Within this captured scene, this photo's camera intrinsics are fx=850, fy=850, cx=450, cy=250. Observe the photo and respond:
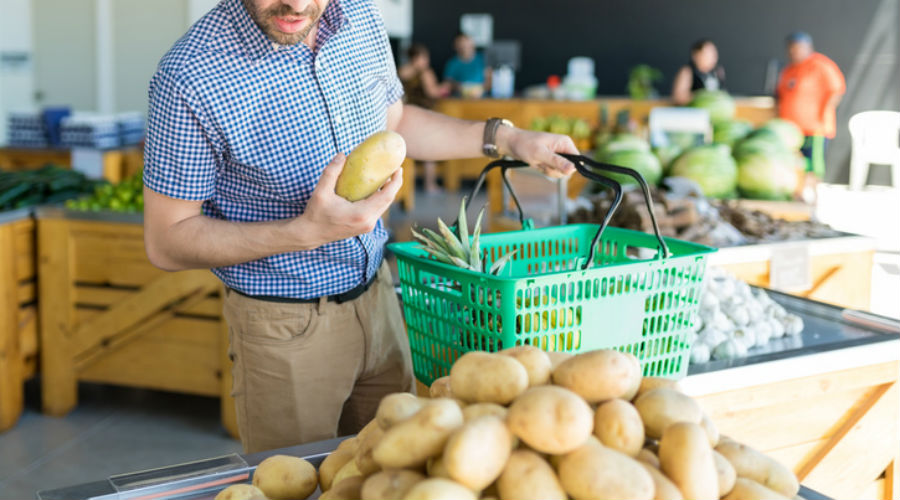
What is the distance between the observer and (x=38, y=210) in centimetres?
379

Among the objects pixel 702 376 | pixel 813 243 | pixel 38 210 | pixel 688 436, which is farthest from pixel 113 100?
pixel 688 436

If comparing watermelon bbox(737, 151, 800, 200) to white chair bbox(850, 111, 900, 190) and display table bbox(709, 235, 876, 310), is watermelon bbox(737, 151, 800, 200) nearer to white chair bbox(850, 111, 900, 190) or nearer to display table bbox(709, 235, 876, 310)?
display table bbox(709, 235, 876, 310)

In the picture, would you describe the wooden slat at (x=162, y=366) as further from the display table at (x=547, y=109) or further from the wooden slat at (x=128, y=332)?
the display table at (x=547, y=109)

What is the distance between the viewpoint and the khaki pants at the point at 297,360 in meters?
1.83

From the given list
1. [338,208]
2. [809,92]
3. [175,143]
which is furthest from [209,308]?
[809,92]

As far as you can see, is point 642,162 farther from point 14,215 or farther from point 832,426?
point 14,215

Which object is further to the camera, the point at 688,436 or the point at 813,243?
the point at 813,243

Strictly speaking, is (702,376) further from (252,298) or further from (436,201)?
(436,201)

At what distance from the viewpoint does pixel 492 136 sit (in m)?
2.00

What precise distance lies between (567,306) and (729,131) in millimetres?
3897

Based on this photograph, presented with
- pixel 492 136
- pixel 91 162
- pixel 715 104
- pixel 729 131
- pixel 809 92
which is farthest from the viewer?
pixel 809 92

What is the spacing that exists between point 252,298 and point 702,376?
1.01 m

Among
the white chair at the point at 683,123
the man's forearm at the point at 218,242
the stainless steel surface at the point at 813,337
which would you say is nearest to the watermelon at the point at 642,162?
the white chair at the point at 683,123

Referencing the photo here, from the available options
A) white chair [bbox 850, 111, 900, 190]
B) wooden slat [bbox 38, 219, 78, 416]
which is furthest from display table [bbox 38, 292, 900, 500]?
white chair [bbox 850, 111, 900, 190]
